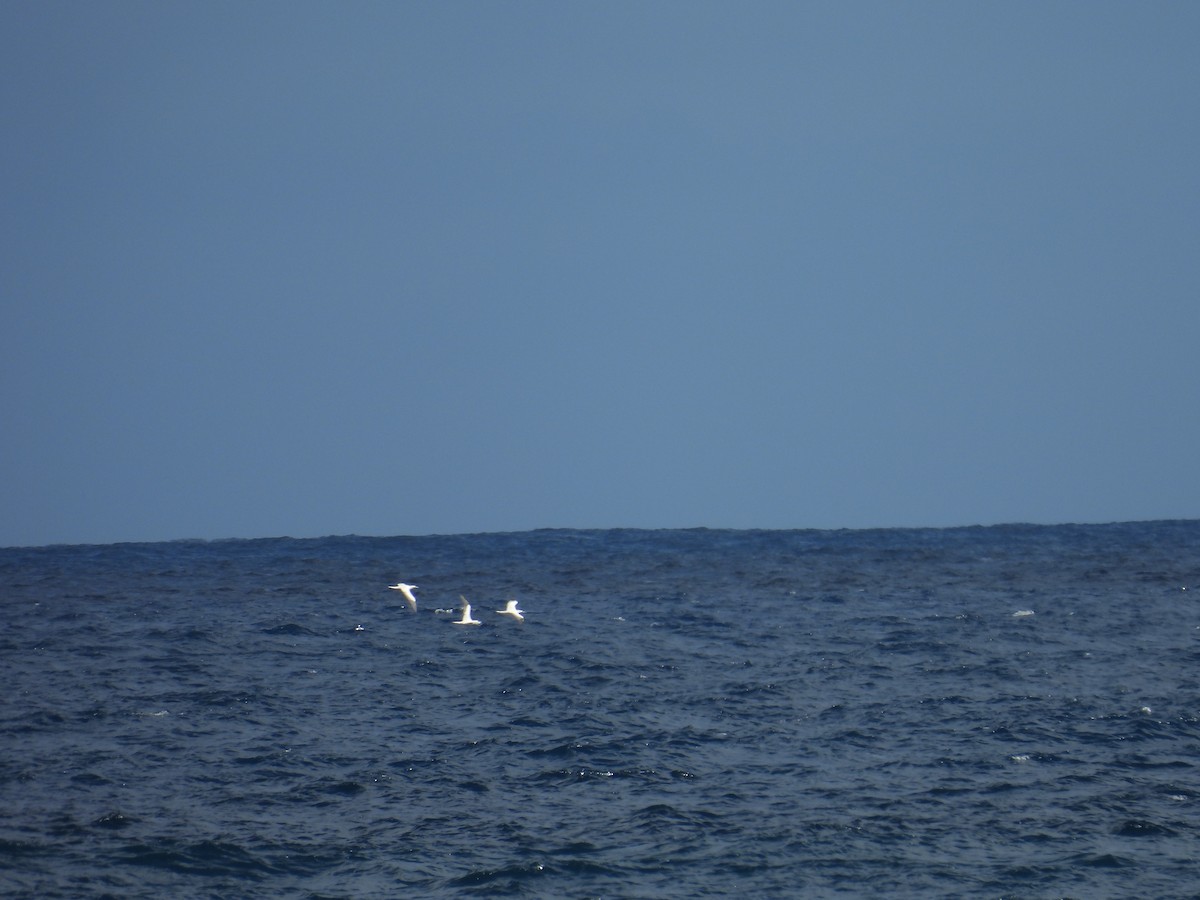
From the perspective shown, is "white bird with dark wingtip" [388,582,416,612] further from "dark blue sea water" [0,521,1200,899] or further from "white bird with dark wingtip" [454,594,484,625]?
"white bird with dark wingtip" [454,594,484,625]

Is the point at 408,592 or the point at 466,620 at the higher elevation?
the point at 408,592

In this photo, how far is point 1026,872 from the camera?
20.7 m

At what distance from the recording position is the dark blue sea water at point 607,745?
2111 centimetres

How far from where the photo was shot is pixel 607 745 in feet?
93.5

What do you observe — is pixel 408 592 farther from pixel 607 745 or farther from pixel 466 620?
pixel 607 745

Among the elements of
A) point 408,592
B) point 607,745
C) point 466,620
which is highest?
point 408,592

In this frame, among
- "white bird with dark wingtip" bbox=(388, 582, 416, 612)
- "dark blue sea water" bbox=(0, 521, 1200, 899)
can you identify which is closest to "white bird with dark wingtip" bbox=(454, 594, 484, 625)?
"dark blue sea water" bbox=(0, 521, 1200, 899)

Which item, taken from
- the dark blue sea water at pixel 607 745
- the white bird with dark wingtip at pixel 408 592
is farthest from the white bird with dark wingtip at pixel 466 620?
the white bird with dark wingtip at pixel 408 592

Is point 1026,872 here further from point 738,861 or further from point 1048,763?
point 1048,763

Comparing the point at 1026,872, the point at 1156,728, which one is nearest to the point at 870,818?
the point at 1026,872

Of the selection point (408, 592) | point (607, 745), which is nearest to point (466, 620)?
point (408, 592)

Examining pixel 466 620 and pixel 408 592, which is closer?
pixel 466 620

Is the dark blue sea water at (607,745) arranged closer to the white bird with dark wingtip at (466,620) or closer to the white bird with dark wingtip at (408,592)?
the white bird with dark wingtip at (466,620)

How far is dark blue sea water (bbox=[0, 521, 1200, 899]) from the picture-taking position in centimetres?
2111
